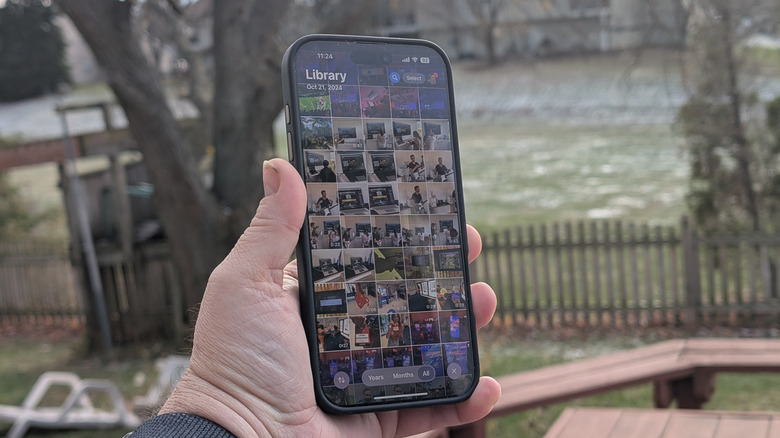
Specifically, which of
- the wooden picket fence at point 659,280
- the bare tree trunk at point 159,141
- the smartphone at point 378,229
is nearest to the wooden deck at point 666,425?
the smartphone at point 378,229

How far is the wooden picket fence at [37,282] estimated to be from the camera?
10625 mm

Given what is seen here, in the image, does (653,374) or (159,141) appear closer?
(653,374)

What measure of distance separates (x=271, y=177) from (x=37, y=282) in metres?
10.6

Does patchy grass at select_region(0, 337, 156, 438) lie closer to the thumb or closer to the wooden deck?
the wooden deck

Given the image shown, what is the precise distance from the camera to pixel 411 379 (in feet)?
5.02

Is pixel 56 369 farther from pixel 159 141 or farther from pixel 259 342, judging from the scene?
pixel 259 342

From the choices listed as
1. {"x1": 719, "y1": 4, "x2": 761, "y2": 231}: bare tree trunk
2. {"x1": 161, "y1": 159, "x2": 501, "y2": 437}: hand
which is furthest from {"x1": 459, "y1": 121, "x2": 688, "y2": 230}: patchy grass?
{"x1": 161, "y1": 159, "x2": 501, "y2": 437}: hand

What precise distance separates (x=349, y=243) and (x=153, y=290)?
8404 millimetres

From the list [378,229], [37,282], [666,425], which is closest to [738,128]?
[666,425]

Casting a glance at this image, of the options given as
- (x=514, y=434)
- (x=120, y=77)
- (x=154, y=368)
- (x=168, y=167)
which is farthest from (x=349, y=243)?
(x=154, y=368)

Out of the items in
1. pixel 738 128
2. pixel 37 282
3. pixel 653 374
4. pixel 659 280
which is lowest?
pixel 659 280

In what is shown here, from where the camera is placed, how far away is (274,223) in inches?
54.5

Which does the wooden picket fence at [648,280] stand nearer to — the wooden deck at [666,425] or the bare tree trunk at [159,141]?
the bare tree trunk at [159,141]

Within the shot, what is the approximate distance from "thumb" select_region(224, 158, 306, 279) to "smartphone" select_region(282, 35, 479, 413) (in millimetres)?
92
